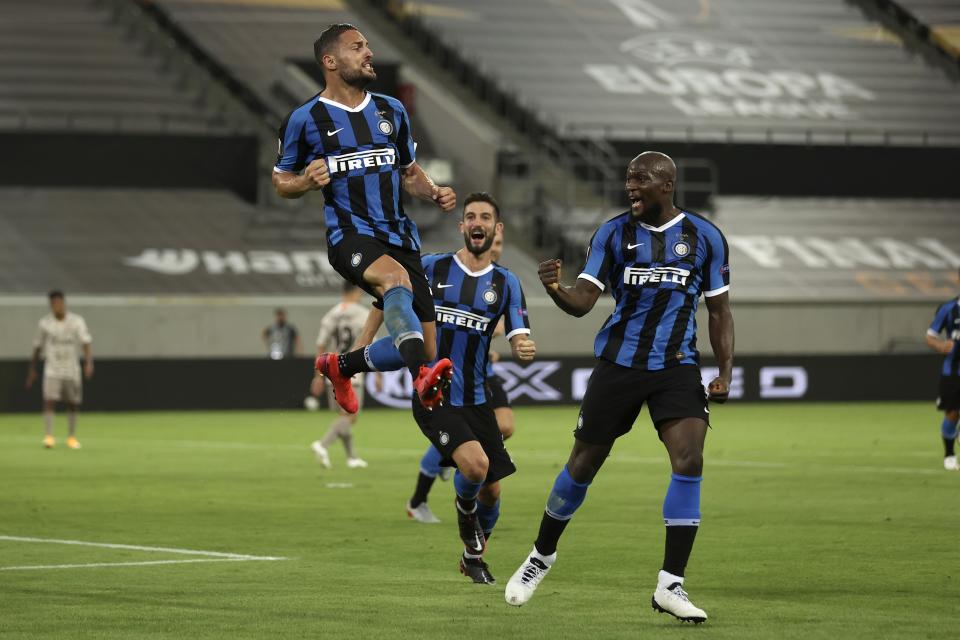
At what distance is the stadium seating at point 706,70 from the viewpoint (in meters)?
40.8

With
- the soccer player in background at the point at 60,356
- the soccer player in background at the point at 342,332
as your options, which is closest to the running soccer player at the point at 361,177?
the soccer player in background at the point at 342,332

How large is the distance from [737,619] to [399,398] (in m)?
22.3

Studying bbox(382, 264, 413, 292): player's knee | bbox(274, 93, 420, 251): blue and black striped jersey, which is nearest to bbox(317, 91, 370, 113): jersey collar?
bbox(274, 93, 420, 251): blue and black striped jersey

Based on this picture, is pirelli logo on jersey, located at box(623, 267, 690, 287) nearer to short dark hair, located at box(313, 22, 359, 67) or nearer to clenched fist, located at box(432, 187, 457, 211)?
clenched fist, located at box(432, 187, 457, 211)

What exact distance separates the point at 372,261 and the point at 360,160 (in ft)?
1.78

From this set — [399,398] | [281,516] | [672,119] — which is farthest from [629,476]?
[672,119]

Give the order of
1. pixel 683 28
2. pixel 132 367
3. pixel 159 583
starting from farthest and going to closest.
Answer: pixel 683 28 → pixel 132 367 → pixel 159 583

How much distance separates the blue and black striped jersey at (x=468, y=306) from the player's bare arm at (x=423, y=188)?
1839mm

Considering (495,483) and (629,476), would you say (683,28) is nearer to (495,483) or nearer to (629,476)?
(629,476)

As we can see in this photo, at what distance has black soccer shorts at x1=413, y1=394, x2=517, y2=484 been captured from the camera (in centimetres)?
1092

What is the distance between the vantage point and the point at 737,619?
28.7ft

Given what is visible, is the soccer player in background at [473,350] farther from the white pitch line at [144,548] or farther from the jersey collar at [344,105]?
the jersey collar at [344,105]

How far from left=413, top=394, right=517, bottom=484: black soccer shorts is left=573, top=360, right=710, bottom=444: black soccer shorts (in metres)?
2.08

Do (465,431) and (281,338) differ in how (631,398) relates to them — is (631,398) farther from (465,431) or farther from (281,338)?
(281,338)
